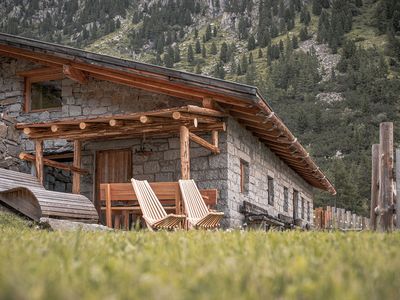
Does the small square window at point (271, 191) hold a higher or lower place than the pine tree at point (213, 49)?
lower

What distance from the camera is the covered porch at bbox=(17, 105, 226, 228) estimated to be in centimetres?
947

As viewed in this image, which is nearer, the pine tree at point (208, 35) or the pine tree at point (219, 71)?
the pine tree at point (219, 71)

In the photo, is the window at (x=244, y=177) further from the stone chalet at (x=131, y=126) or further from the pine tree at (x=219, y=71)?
the pine tree at (x=219, y=71)

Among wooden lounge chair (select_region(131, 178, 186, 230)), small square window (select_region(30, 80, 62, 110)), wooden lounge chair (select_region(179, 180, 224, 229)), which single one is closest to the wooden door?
small square window (select_region(30, 80, 62, 110))

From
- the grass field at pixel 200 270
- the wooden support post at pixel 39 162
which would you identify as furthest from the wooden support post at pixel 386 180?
the wooden support post at pixel 39 162

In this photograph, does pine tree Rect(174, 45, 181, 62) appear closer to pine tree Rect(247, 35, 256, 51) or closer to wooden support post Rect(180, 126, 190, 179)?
pine tree Rect(247, 35, 256, 51)

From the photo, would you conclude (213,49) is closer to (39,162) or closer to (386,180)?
(39,162)

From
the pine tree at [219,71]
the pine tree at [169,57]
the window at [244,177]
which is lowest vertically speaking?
the window at [244,177]

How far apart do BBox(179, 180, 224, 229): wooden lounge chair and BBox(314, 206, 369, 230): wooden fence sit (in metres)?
12.1

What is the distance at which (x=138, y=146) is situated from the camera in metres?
12.4

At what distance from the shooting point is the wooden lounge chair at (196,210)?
8.40 meters

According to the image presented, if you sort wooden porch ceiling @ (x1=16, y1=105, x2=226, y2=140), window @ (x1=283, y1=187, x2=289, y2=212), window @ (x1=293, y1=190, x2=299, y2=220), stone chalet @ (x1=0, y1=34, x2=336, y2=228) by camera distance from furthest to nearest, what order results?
window @ (x1=293, y1=190, x2=299, y2=220)
window @ (x1=283, y1=187, x2=289, y2=212)
stone chalet @ (x1=0, y1=34, x2=336, y2=228)
wooden porch ceiling @ (x1=16, y1=105, x2=226, y2=140)

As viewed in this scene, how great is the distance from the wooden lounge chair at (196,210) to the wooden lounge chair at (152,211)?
0.29 metres

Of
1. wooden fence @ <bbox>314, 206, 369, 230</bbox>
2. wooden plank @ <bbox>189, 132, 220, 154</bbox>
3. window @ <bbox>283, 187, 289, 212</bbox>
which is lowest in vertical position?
wooden fence @ <bbox>314, 206, 369, 230</bbox>
